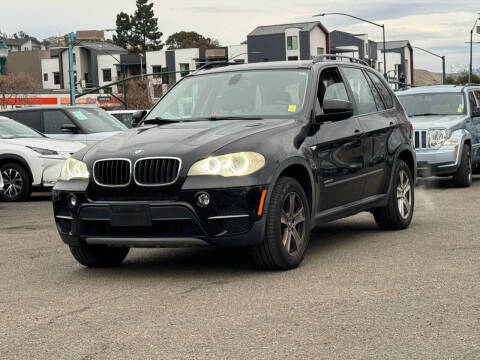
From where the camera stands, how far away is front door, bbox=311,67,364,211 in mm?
7762

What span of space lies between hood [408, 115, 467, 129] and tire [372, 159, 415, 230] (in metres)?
5.88

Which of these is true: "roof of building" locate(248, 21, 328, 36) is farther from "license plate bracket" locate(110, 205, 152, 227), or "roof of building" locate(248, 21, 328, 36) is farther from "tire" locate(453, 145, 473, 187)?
"license plate bracket" locate(110, 205, 152, 227)

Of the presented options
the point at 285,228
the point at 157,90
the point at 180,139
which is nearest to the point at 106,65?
the point at 157,90

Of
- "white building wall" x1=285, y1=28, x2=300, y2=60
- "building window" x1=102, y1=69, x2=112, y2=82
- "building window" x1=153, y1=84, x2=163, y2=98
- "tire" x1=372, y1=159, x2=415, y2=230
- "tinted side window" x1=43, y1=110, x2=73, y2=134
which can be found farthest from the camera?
"building window" x1=102, y1=69, x2=112, y2=82

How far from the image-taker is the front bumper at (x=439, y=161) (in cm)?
1530

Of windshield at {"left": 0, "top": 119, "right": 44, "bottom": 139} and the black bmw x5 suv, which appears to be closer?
the black bmw x5 suv

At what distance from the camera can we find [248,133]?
7.04 metres

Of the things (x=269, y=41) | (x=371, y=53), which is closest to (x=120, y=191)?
(x=269, y=41)

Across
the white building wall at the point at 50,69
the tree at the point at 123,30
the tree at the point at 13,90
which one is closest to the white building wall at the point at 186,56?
the white building wall at the point at 50,69

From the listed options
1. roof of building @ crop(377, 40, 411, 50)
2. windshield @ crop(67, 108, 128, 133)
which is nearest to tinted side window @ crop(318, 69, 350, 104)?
windshield @ crop(67, 108, 128, 133)

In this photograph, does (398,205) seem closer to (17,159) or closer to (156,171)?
(156,171)

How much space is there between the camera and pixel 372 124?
890 centimetres

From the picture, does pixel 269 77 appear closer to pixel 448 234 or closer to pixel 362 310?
pixel 448 234

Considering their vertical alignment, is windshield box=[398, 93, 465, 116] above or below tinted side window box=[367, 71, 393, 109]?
below
